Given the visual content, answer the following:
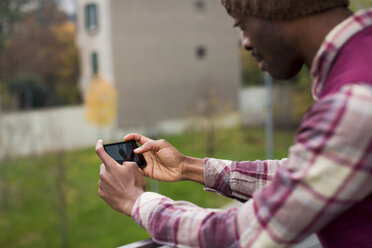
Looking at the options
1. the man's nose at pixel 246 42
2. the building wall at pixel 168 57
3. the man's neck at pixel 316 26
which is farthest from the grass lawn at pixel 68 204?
the man's neck at pixel 316 26

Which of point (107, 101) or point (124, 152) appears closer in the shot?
point (124, 152)

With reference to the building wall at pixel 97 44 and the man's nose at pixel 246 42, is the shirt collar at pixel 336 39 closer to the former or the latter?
the man's nose at pixel 246 42

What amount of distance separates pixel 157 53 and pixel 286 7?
582 inches

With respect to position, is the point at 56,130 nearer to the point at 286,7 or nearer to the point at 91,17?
the point at 91,17

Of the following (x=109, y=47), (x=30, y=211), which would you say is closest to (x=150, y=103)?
(x=109, y=47)

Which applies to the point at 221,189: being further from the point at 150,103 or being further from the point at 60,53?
the point at 60,53

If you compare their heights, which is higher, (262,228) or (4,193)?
(262,228)

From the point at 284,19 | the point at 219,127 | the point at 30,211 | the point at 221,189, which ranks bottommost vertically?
the point at 30,211

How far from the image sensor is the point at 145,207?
77 cm

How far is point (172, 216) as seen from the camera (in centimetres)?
74

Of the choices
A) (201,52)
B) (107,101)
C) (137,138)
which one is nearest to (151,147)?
(137,138)

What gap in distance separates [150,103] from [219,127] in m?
2.45

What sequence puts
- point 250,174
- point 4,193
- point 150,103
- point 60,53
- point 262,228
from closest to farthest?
point 262,228
point 250,174
point 4,193
point 150,103
point 60,53

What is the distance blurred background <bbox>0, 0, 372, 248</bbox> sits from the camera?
11.2 meters
